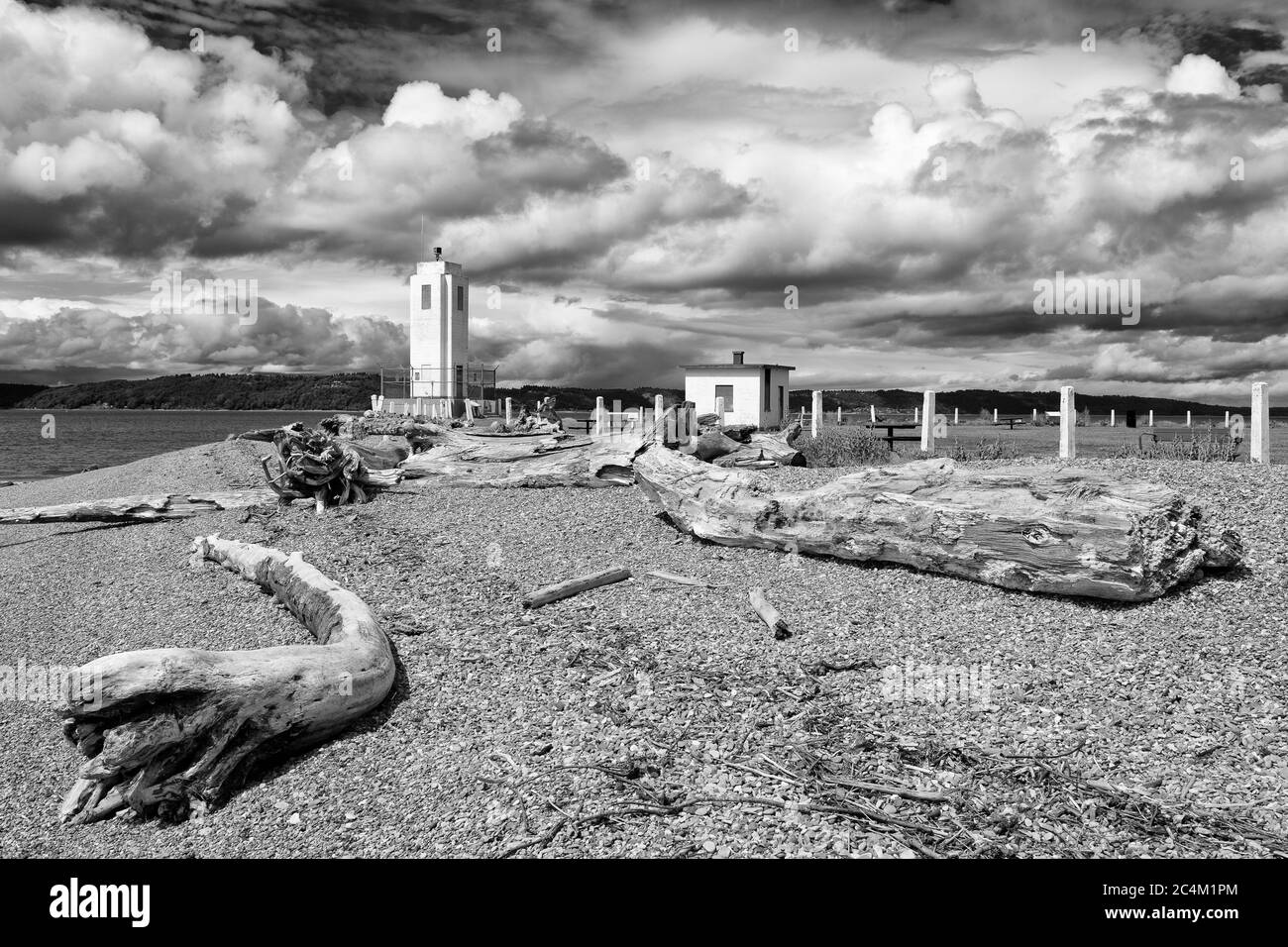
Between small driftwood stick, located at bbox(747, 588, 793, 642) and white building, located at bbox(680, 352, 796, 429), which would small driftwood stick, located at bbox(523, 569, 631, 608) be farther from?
white building, located at bbox(680, 352, 796, 429)

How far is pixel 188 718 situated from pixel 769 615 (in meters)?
3.93

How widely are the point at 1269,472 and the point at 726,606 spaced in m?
6.60

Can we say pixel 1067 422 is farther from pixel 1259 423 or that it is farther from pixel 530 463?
pixel 530 463

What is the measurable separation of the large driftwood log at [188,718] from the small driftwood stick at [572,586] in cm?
224

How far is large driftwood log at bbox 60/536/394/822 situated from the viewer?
4594mm

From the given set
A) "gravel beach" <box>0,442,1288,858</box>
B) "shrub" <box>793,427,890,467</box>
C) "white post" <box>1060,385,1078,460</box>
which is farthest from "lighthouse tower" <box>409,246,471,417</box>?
"gravel beach" <box>0,442,1288,858</box>

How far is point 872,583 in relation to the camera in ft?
24.2

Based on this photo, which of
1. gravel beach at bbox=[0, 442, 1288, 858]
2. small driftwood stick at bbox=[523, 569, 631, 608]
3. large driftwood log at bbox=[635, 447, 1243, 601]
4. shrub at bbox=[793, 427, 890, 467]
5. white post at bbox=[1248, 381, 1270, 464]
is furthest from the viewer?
shrub at bbox=[793, 427, 890, 467]

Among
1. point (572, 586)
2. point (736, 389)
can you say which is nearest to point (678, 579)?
point (572, 586)

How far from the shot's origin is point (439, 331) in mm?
40156

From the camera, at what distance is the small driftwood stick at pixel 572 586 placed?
744 cm

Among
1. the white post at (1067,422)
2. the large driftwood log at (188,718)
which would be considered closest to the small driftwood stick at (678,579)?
the large driftwood log at (188,718)

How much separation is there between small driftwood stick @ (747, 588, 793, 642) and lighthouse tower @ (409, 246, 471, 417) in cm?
3382
